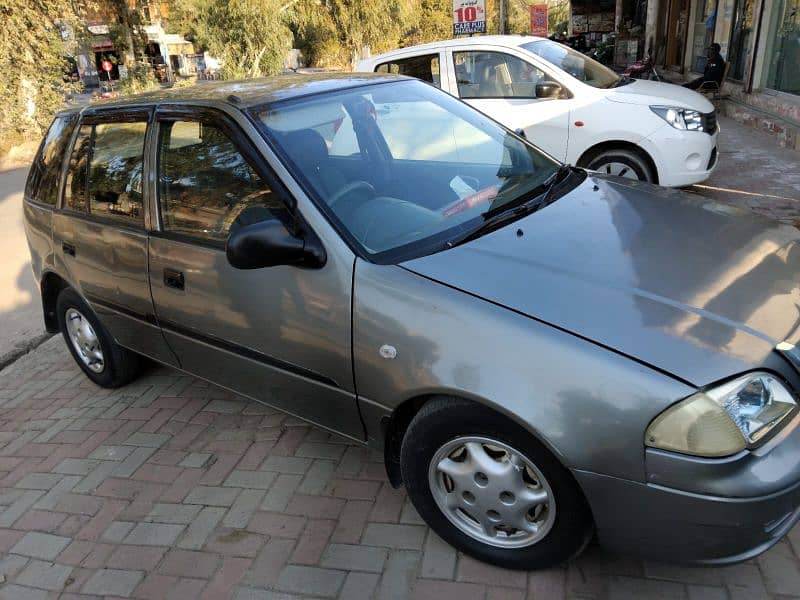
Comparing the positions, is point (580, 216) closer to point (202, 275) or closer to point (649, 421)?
point (649, 421)

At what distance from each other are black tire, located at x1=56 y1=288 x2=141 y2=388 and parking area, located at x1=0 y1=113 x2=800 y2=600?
0.37 ft

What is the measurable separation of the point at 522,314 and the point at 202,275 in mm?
1533

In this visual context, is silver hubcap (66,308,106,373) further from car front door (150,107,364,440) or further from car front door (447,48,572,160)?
car front door (447,48,572,160)

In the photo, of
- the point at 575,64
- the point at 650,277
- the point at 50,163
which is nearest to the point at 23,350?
the point at 50,163

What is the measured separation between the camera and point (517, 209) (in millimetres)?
2730

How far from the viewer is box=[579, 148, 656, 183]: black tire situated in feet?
20.1

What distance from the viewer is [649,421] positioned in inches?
70.6

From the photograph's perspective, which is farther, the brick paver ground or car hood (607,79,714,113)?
car hood (607,79,714,113)

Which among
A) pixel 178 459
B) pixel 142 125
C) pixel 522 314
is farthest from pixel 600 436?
pixel 142 125

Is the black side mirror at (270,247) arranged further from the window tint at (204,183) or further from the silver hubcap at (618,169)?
the silver hubcap at (618,169)

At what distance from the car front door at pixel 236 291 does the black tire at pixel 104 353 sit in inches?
34.3

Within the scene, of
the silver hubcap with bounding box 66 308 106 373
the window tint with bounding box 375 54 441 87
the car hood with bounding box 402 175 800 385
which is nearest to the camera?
the car hood with bounding box 402 175 800 385

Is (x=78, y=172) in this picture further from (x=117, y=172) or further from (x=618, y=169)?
(x=618, y=169)

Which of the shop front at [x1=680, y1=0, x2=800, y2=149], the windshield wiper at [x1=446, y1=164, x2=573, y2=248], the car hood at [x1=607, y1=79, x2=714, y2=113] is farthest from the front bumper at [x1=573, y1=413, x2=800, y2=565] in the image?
the shop front at [x1=680, y1=0, x2=800, y2=149]
